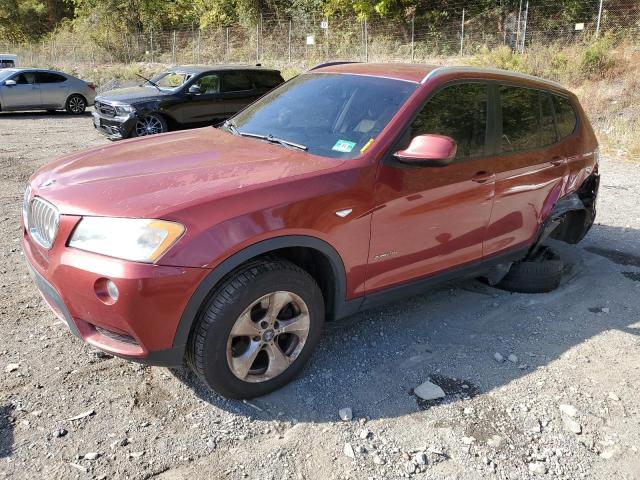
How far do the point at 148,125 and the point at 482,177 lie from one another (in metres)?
8.88

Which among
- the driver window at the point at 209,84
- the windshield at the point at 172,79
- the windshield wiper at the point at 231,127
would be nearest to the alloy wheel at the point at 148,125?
the windshield at the point at 172,79

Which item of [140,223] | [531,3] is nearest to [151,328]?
[140,223]

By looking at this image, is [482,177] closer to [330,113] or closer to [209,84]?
[330,113]

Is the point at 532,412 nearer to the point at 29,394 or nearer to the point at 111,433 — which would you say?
the point at 111,433

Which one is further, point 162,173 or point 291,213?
point 162,173

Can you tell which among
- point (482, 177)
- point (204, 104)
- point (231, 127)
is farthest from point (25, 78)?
point (482, 177)

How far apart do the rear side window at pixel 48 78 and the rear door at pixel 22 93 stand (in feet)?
0.49

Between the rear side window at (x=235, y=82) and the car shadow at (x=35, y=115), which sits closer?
the rear side window at (x=235, y=82)

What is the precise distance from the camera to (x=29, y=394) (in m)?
3.07

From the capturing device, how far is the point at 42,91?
55.2 feet

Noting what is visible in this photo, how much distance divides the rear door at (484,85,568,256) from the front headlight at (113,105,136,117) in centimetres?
853

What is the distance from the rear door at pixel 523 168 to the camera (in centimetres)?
403

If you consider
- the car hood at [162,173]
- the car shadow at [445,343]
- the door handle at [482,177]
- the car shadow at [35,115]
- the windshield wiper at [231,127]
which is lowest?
the car shadow at [35,115]

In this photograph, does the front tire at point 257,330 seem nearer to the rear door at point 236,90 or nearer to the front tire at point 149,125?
the front tire at point 149,125
